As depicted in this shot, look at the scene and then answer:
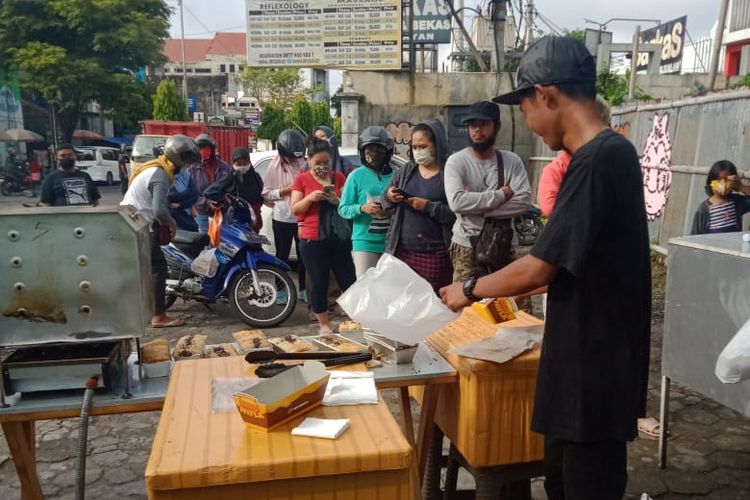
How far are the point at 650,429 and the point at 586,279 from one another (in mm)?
2335

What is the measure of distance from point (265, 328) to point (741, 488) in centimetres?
385

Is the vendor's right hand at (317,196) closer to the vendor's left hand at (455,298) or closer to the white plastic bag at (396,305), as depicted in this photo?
the white plastic bag at (396,305)

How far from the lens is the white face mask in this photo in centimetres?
389

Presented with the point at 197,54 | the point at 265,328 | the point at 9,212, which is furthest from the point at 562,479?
the point at 197,54

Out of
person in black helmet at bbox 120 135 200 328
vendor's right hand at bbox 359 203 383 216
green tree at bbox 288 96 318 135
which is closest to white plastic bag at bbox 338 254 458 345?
vendor's right hand at bbox 359 203 383 216

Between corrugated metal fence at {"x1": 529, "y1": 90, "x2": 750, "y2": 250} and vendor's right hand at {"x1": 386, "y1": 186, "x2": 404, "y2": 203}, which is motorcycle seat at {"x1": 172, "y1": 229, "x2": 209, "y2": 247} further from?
corrugated metal fence at {"x1": 529, "y1": 90, "x2": 750, "y2": 250}

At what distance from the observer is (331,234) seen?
4.87 meters

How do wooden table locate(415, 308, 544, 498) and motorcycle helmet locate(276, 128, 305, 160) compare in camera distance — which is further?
motorcycle helmet locate(276, 128, 305, 160)

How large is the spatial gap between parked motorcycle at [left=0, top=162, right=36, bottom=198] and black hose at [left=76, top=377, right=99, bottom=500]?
2156 centimetres

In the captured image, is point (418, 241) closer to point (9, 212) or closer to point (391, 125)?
point (9, 212)

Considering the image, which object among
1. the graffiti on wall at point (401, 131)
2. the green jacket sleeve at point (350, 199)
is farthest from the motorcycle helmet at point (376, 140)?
the graffiti on wall at point (401, 131)

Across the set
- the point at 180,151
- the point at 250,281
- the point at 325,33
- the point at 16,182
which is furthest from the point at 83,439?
the point at 16,182

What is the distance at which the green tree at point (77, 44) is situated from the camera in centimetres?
2491

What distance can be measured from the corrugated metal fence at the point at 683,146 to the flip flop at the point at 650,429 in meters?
3.77
